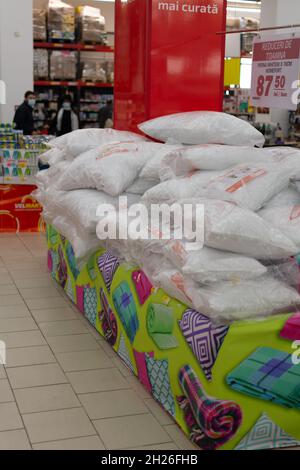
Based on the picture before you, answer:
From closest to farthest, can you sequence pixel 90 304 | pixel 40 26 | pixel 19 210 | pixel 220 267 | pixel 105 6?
1. pixel 220 267
2. pixel 90 304
3. pixel 19 210
4. pixel 40 26
5. pixel 105 6

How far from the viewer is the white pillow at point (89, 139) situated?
4.35m

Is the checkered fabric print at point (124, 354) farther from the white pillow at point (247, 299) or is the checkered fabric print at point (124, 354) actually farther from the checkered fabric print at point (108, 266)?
the white pillow at point (247, 299)

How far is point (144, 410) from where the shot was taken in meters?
2.90

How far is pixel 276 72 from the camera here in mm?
4094

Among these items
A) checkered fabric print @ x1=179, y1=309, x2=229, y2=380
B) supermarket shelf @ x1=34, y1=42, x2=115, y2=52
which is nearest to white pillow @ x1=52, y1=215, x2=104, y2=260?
checkered fabric print @ x1=179, y1=309, x2=229, y2=380

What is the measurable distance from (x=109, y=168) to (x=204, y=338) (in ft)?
4.94

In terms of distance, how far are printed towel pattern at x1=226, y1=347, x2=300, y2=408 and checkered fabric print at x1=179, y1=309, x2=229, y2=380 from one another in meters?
0.10

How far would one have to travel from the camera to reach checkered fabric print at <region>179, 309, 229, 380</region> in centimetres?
242

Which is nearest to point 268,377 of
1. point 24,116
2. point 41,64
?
point 24,116

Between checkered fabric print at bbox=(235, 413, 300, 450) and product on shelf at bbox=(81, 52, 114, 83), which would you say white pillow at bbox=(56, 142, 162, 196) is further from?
product on shelf at bbox=(81, 52, 114, 83)

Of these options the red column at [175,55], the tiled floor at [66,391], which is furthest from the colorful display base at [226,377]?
the red column at [175,55]

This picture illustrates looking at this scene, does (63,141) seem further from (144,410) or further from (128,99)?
(144,410)

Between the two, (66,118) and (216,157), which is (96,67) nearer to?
(66,118)

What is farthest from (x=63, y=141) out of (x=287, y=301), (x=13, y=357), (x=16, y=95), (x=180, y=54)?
(x=16, y=95)
